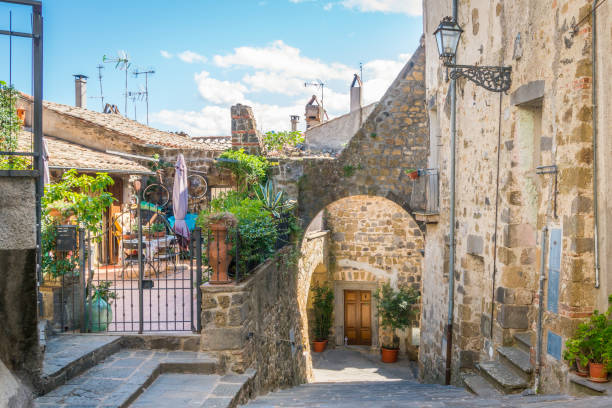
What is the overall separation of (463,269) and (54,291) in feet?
18.9

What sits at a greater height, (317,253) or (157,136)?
(157,136)

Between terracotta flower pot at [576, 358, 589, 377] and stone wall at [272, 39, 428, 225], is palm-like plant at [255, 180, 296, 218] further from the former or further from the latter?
terracotta flower pot at [576, 358, 589, 377]

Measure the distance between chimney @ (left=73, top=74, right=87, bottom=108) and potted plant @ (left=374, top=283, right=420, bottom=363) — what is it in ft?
44.4

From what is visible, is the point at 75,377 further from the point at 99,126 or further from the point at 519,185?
the point at 99,126

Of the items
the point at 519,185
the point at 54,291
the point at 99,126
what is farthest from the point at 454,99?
the point at 99,126

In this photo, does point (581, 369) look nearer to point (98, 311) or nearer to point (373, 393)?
point (373, 393)

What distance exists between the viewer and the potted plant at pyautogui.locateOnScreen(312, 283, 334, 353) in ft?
51.2

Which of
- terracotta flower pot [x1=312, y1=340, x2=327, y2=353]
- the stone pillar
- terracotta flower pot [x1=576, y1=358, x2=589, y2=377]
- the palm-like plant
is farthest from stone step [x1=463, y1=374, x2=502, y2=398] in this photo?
terracotta flower pot [x1=312, y1=340, x2=327, y2=353]

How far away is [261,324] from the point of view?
272 inches

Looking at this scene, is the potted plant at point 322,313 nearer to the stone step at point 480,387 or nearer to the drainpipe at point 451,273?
the drainpipe at point 451,273

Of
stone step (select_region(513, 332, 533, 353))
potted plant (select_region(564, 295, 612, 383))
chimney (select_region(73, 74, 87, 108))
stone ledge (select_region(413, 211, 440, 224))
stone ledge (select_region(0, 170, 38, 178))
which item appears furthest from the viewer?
chimney (select_region(73, 74, 87, 108))

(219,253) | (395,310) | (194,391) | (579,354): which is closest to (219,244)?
(219,253)

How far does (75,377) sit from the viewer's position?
4.85 m

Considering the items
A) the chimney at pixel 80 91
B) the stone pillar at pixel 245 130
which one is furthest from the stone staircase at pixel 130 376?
the chimney at pixel 80 91
